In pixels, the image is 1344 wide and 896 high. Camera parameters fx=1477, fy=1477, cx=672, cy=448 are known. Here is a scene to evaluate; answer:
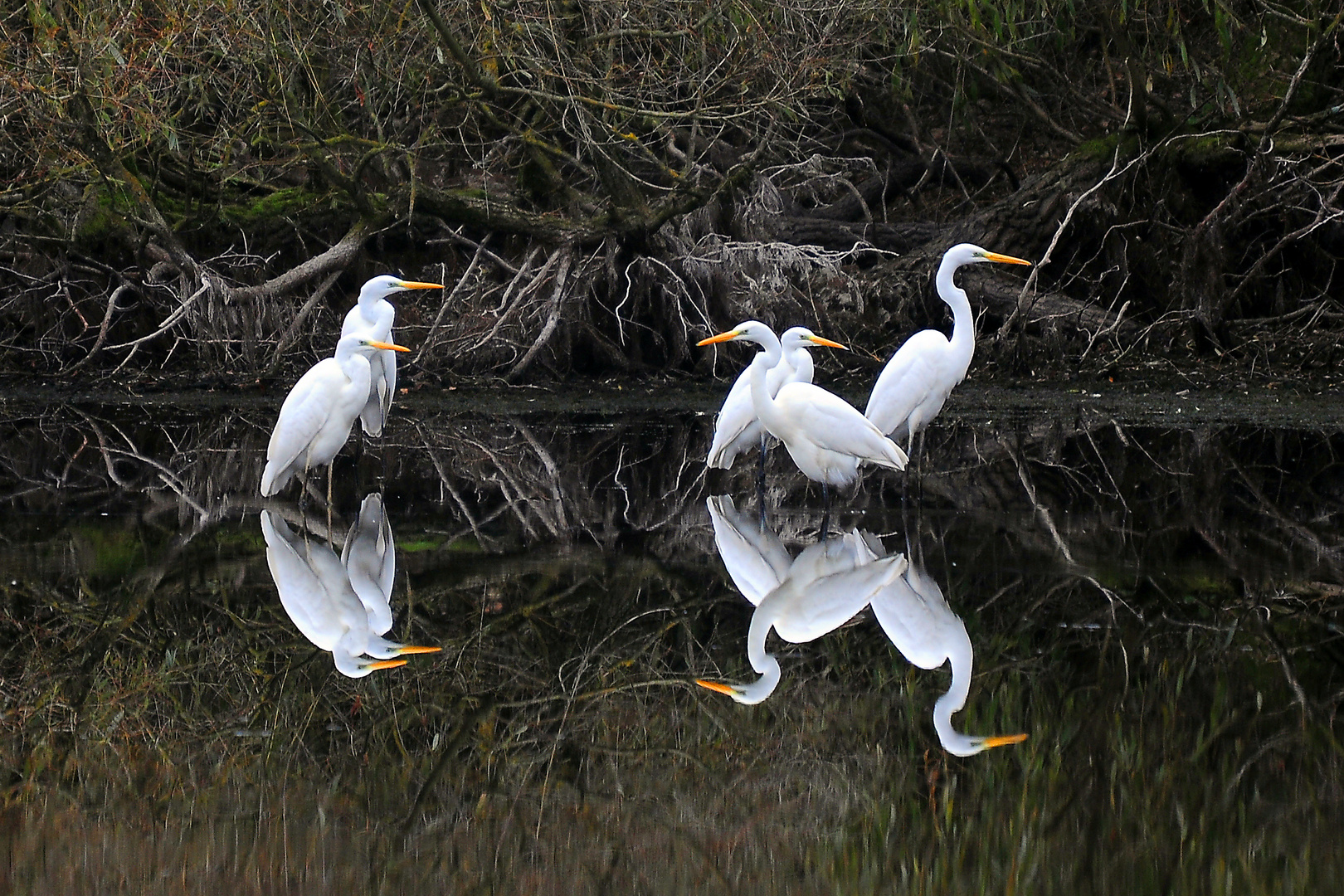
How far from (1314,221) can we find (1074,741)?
938 cm

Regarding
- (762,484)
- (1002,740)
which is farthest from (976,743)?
(762,484)

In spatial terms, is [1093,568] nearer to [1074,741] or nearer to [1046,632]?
[1046,632]

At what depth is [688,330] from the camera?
40.1ft

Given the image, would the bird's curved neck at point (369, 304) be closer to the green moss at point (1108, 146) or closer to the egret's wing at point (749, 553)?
the egret's wing at point (749, 553)

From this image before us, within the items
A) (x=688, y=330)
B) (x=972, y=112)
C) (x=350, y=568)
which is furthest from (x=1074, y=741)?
(x=972, y=112)

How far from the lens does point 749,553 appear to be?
5910 mm

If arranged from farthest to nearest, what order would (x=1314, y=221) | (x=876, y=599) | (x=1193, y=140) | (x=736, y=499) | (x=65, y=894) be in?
1. (x=1193, y=140)
2. (x=1314, y=221)
3. (x=736, y=499)
4. (x=876, y=599)
5. (x=65, y=894)

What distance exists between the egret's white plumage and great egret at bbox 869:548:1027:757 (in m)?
1.35

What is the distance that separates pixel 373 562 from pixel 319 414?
1.62m

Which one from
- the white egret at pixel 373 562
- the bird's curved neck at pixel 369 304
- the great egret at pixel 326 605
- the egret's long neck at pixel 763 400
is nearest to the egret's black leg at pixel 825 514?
the egret's long neck at pixel 763 400

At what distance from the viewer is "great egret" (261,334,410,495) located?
277 inches

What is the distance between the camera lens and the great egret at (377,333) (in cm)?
830

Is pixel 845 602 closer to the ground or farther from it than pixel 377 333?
farther from it

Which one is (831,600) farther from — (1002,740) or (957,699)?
(1002,740)
